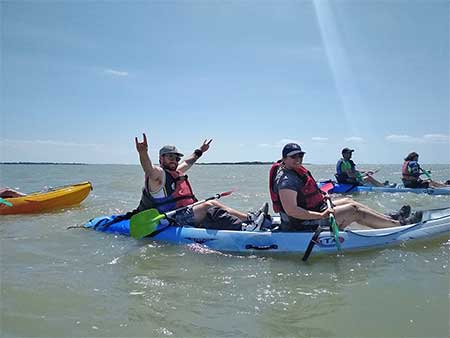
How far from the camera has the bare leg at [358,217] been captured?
5184 mm

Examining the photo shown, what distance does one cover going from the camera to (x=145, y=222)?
5.64 m

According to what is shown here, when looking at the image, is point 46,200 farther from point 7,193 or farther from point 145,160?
point 145,160

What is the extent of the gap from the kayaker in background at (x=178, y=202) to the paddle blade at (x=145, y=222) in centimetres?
21

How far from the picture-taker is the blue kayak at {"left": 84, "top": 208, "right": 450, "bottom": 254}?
16.3 feet

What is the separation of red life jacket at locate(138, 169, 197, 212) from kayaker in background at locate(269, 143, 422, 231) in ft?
5.01

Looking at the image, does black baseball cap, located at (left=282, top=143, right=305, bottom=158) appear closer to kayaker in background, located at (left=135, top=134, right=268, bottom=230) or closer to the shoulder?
the shoulder

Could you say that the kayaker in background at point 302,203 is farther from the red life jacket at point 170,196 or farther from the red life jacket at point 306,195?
the red life jacket at point 170,196

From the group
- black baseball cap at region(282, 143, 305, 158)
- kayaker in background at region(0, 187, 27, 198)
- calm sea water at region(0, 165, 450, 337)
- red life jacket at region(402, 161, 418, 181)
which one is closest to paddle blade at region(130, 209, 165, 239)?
calm sea water at region(0, 165, 450, 337)

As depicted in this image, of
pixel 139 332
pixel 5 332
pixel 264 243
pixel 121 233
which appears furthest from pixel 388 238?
pixel 5 332

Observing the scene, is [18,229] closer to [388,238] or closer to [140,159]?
[140,159]

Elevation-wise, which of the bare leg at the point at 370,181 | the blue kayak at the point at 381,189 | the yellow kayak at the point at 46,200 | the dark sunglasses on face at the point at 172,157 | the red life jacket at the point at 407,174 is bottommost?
the yellow kayak at the point at 46,200

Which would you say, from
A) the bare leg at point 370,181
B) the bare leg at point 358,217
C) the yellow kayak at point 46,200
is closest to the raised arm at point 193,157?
the bare leg at point 358,217

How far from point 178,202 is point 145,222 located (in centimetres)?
60

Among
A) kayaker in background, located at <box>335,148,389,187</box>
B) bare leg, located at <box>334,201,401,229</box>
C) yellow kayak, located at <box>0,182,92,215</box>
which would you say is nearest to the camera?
bare leg, located at <box>334,201,401,229</box>
